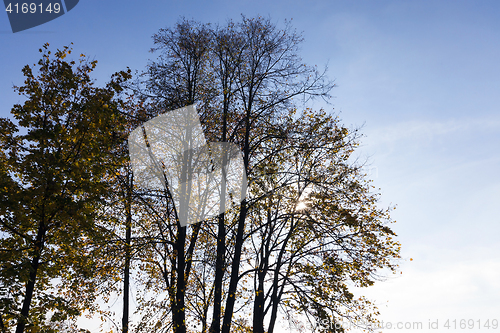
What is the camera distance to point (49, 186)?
8609mm

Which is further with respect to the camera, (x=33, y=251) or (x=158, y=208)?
(x=158, y=208)

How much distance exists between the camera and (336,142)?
50.4 ft

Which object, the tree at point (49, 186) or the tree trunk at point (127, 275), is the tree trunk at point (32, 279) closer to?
the tree at point (49, 186)

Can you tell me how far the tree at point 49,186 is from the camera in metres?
8.54

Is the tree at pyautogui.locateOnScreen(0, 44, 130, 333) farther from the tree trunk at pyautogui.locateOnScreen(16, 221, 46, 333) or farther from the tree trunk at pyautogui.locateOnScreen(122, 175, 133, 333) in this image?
the tree trunk at pyautogui.locateOnScreen(122, 175, 133, 333)

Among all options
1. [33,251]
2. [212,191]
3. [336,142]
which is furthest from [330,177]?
[33,251]

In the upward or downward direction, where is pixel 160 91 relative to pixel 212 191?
upward

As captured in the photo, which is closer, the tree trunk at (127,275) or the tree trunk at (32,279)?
the tree trunk at (32,279)

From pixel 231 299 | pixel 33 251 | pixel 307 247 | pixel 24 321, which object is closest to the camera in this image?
pixel 24 321

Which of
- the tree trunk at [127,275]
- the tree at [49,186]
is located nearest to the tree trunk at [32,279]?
A: the tree at [49,186]

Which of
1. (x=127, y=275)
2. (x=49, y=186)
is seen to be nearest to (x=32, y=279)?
(x=49, y=186)

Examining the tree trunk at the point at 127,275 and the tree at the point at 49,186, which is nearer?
the tree at the point at 49,186

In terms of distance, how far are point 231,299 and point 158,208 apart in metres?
4.48

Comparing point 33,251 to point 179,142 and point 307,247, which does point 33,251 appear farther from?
point 307,247
